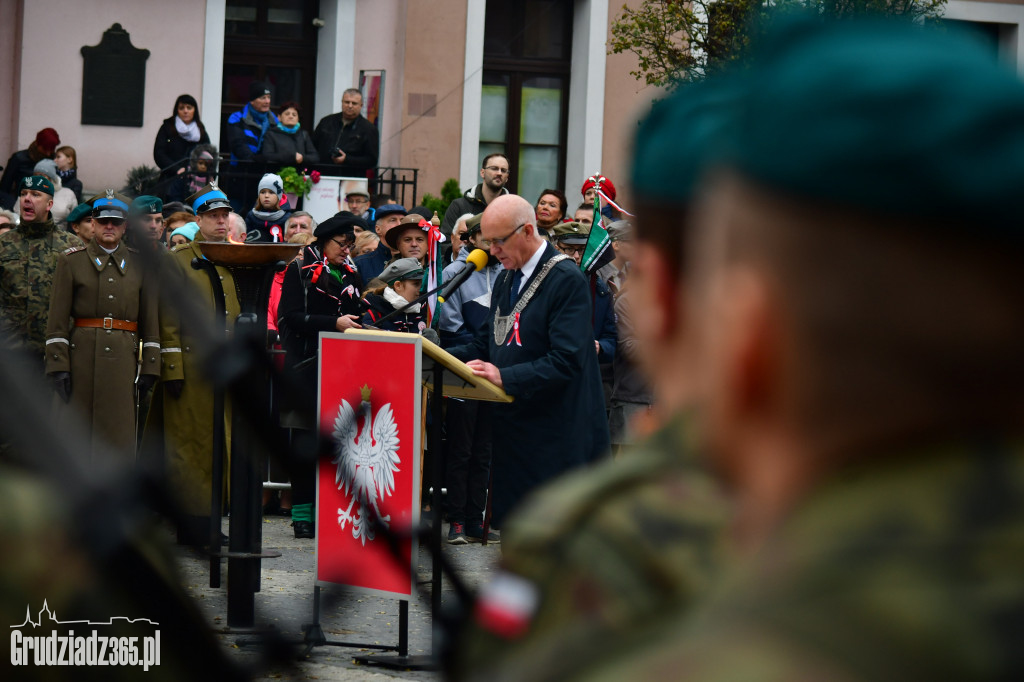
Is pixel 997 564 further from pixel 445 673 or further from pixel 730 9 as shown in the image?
pixel 730 9

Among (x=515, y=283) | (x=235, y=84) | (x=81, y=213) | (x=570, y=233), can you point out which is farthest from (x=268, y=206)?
(x=515, y=283)

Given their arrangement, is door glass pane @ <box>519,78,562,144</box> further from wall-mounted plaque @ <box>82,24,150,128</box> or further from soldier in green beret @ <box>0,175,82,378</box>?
soldier in green beret @ <box>0,175,82,378</box>

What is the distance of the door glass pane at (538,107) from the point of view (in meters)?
20.0

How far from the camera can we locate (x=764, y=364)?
695 millimetres

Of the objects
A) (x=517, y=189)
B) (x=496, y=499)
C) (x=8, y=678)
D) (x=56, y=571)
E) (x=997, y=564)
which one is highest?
(x=517, y=189)

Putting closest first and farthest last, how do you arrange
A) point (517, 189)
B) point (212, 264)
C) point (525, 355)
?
point (525, 355) < point (212, 264) < point (517, 189)

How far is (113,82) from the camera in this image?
1755 centimetres

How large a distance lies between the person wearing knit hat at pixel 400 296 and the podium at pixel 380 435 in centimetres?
294

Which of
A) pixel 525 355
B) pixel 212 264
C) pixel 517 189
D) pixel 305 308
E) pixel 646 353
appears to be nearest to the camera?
pixel 646 353

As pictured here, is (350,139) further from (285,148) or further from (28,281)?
(28,281)

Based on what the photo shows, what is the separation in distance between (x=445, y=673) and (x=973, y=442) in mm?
735

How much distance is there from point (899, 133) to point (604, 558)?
1.03ft

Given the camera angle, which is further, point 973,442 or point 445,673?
point 445,673

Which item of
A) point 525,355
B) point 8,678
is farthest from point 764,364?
point 525,355
